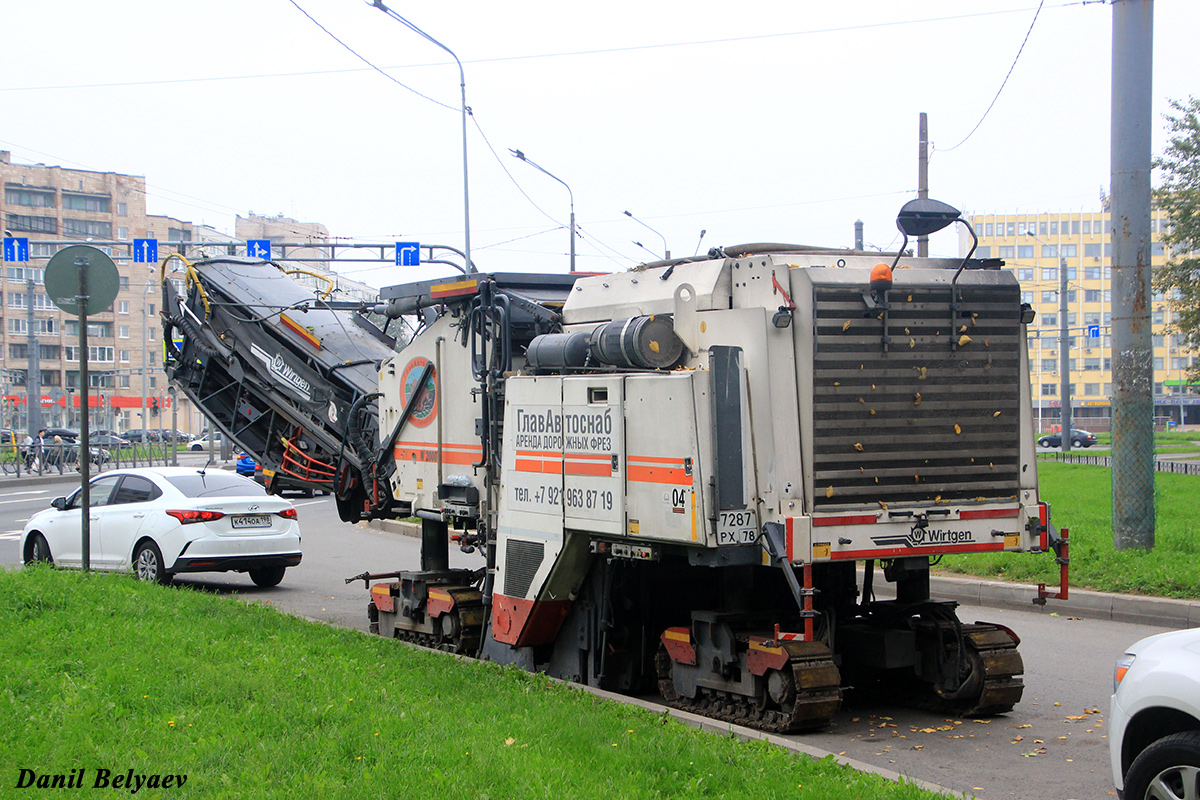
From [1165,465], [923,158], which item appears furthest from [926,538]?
[1165,465]

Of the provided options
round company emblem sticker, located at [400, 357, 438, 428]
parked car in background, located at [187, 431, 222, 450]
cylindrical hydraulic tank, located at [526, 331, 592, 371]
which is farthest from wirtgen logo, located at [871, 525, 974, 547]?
parked car in background, located at [187, 431, 222, 450]

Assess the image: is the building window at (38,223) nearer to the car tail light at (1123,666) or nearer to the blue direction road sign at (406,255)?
the blue direction road sign at (406,255)

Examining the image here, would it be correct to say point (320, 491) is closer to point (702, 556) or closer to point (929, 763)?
point (702, 556)

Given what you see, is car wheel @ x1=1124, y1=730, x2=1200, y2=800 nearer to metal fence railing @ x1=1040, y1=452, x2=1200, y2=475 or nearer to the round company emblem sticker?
the round company emblem sticker

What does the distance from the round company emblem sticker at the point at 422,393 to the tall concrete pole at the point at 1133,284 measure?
7.53 m

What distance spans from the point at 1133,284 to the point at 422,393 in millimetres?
7958

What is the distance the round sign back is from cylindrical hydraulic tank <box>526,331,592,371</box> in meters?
4.50

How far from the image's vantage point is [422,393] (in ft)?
33.5

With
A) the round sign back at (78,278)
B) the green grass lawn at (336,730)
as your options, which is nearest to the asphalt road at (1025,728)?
the green grass lawn at (336,730)

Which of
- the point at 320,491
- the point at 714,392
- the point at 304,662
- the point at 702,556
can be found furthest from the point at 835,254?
the point at 320,491

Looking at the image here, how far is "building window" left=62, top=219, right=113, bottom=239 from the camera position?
100 m

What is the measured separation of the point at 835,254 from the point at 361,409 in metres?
5.49

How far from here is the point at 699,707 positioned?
7.60m

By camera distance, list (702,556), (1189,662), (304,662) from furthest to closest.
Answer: (304,662) → (702,556) → (1189,662)
